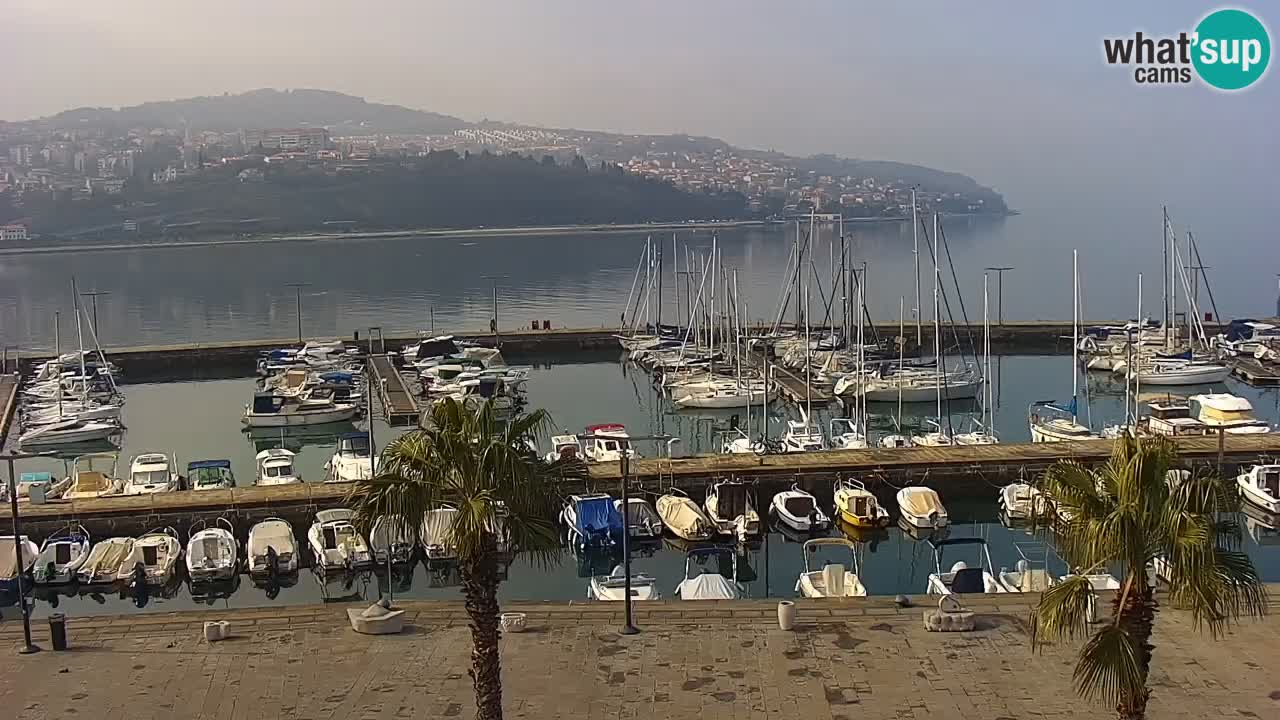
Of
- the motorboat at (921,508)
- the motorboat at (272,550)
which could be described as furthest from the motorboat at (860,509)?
the motorboat at (272,550)

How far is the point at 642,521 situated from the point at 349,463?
8234mm

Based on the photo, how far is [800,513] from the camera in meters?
21.6

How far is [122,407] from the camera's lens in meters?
40.8

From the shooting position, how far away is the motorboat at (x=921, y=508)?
71.2 feet

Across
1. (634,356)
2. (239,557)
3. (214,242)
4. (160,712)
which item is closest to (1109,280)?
(634,356)

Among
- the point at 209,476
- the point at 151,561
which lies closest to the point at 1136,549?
the point at 151,561

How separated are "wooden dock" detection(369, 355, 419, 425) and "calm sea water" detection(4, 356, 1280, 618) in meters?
0.78

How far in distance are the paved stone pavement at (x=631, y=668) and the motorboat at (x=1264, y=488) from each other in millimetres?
10566

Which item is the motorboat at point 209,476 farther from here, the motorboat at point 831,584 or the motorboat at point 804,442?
the motorboat at point 831,584

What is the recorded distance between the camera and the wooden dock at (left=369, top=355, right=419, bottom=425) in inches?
1425

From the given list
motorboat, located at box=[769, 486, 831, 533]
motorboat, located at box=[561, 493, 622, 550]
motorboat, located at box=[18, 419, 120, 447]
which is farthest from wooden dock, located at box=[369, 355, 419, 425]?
motorboat, located at box=[769, 486, 831, 533]

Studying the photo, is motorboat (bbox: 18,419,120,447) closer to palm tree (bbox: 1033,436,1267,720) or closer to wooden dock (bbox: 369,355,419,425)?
wooden dock (bbox: 369,355,419,425)

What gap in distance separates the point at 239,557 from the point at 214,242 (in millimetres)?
174710

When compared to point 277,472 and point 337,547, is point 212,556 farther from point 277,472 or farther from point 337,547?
point 277,472
